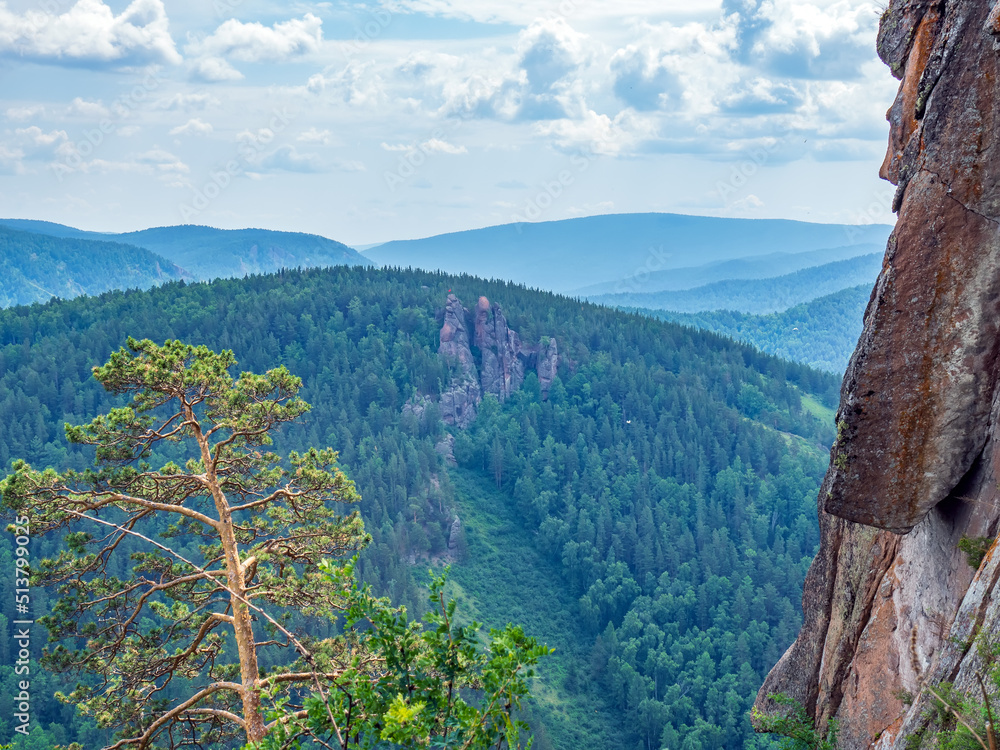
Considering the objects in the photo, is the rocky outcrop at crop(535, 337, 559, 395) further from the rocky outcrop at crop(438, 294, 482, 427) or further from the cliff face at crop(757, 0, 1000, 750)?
the cliff face at crop(757, 0, 1000, 750)

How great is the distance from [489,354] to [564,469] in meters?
35.5

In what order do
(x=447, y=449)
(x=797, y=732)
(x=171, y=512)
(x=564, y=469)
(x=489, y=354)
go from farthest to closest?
(x=489, y=354) < (x=447, y=449) < (x=564, y=469) < (x=171, y=512) < (x=797, y=732)

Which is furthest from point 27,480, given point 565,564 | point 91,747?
point 565,564

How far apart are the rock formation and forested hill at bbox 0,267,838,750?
2136mm

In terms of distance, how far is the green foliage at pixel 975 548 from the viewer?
13.4 meters

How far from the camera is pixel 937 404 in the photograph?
14789 mm

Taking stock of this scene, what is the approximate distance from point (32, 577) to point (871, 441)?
18814mm

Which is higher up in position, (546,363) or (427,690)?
(427,690)

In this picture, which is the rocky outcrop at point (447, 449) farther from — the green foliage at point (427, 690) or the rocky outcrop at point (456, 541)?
the green foliage at point (427, 690)

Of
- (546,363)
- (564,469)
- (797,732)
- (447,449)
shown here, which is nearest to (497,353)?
(546,363)

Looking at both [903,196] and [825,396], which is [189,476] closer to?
[903,196]

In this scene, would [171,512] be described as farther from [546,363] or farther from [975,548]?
[546,363]

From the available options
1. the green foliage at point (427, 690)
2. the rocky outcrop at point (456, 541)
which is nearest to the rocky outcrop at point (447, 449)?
the rocky outcrop at point (456, 541)

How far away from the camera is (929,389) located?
1478 centimetres
